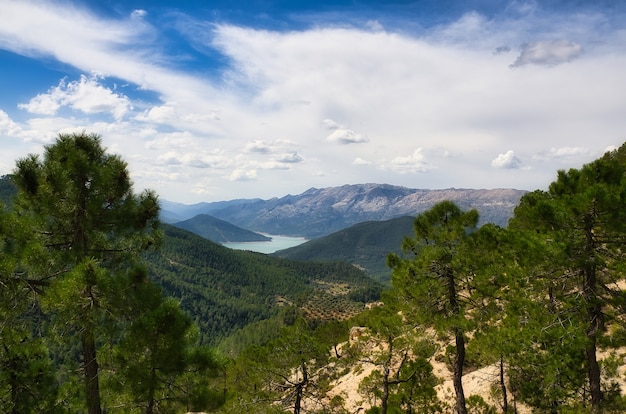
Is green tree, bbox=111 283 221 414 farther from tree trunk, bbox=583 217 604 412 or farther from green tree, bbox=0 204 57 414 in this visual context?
tree trunk, bbox=583 217 604 412

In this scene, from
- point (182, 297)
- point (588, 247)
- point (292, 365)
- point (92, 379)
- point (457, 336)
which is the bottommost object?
point (292, 365)

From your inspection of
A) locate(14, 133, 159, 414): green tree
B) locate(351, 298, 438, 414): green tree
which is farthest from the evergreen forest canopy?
locate(351, 298, 438, 414): green tree

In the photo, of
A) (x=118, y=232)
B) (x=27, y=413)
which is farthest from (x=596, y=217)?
(x=27, y=413)

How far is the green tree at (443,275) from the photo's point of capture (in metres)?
13.5

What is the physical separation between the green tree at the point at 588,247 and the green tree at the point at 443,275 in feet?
8.43

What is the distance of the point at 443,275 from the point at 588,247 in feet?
15.4

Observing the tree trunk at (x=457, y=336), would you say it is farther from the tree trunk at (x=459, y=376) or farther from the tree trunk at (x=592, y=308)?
the tree trunk at (x=592, y=308)

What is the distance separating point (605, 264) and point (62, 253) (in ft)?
47.4

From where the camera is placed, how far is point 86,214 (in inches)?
323

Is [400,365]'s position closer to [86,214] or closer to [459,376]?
[459,376]

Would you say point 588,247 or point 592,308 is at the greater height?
point 588,247

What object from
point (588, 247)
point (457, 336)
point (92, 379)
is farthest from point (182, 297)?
point (588, 247)

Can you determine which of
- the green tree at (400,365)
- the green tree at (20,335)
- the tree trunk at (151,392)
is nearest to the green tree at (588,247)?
the green tree at (400,365)

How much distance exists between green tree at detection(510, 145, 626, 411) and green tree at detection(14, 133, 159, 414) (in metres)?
11.6
